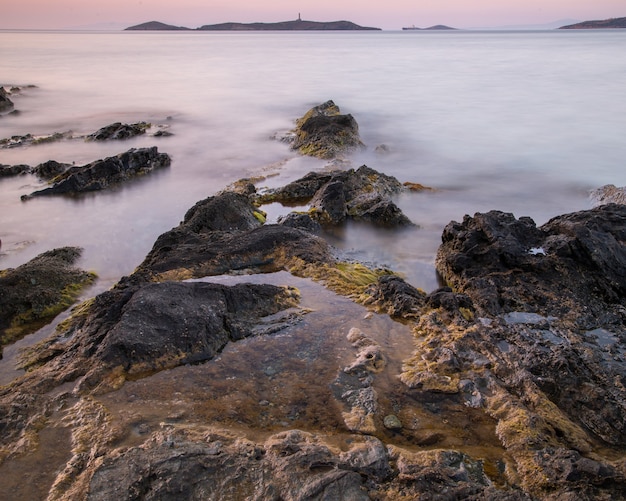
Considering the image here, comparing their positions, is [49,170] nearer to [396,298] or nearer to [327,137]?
[327,137]

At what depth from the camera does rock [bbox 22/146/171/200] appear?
10797 mm

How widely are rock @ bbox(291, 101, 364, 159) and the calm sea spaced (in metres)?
0.59

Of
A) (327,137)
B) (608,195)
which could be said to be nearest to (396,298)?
(608,195)

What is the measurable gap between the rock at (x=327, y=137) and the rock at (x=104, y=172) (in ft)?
14.1

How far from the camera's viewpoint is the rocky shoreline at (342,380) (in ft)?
10.4

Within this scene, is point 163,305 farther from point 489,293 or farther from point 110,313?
point 489,293

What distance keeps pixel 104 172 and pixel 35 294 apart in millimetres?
6312

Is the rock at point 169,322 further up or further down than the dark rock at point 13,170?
further down

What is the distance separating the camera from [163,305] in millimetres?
4707

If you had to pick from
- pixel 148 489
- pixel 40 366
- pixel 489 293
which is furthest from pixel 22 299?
pixel 489 293

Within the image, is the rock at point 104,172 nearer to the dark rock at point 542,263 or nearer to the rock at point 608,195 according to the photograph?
the dark rock at point 542,263

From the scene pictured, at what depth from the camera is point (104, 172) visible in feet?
37.4

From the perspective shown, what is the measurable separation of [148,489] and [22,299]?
374 cm

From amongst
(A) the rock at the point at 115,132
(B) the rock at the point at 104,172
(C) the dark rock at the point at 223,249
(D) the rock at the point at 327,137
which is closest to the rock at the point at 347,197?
(C) the dark rock at the point at 223,249
